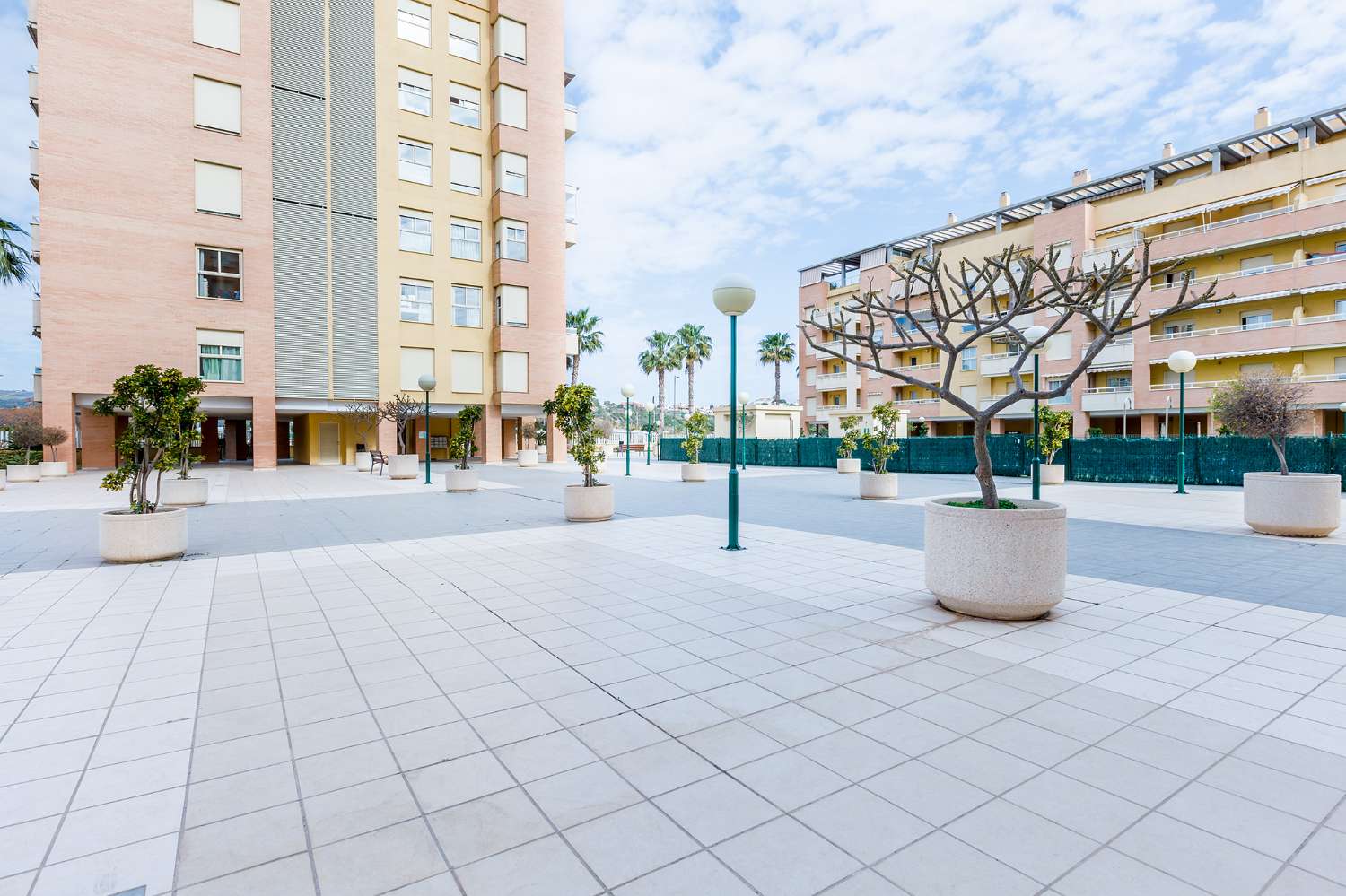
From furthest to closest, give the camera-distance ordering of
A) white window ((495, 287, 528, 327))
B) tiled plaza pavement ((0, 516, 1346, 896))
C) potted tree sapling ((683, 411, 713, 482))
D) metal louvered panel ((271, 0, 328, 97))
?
white window ((495, 287, 528, 327))
metal louvered panel ((271, 0, 328, 97))
potted tree sapling ((683, 411, 713, 482))
tiled plaza pavement ((0, 516, 1346, 896))

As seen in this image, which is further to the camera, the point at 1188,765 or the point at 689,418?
the point at 689,418

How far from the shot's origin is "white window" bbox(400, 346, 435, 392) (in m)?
33.3

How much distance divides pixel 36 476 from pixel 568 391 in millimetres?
22479

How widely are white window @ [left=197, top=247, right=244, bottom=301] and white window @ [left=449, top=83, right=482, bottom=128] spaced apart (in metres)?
13.1

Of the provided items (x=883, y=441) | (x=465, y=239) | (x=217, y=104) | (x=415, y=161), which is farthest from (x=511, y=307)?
(x=883, y=441)

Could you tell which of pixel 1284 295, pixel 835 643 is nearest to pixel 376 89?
pixel 835 643

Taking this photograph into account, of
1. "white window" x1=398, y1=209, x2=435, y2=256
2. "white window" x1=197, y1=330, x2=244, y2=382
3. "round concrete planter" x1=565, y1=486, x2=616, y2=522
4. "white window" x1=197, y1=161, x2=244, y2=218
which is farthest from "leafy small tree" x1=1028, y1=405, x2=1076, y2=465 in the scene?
"white window" x1=197, y1=161, x2=244, y2=218

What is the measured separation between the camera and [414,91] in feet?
111

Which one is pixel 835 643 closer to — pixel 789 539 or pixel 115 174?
pixel 789 539

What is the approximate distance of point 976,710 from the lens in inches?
151

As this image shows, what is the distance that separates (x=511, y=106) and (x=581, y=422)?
2951 centimetres

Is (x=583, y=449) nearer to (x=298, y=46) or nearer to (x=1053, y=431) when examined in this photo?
(x=1053, y=431)

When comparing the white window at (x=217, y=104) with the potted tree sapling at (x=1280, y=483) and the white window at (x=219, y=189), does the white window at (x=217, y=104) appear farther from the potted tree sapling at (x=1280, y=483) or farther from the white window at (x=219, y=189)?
the potted tree sapling at (x=1280, y=483)

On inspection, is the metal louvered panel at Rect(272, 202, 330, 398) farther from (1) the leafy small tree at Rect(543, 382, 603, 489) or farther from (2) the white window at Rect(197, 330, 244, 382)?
(1) the leafy small tree at Rect(543, 382, 603, 489)
